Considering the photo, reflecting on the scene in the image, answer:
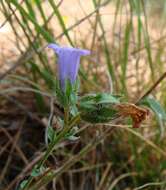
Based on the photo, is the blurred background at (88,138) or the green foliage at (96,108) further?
the blurred background at (88,138)

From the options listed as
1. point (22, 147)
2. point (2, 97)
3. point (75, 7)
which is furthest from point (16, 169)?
point (75, 7)

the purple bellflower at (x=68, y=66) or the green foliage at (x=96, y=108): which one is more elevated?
the purple bellflower at (x=68, y=66)

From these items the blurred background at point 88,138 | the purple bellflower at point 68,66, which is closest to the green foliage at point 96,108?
the purple bellflower at point 68,66

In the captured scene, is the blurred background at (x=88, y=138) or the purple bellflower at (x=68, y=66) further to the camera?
the blurred background at (x=88, y=138)

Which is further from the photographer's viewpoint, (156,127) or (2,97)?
(2,97)

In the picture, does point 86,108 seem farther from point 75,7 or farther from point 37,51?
point 75,7

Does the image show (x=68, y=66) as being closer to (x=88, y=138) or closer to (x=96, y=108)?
(x=96, y=108)

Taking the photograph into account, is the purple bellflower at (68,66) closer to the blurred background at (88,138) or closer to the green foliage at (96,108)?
the green foliage at (96,108)

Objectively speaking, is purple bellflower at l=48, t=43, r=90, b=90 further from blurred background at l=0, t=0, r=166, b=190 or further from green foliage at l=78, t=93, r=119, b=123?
blurred background at l=0, t=0, r=166, b=190

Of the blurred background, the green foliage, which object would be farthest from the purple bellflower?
the blurred background

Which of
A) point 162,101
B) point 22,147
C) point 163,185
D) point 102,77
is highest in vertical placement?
point 102,77

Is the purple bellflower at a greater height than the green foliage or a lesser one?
greater
